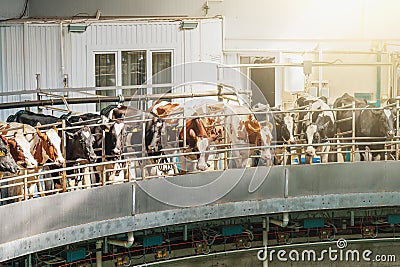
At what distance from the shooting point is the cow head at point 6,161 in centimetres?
848

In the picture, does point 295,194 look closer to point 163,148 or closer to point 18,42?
point 163,148

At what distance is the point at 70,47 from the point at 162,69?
167cm

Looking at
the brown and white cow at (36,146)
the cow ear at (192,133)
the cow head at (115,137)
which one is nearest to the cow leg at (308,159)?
the cow ear at (192,133)

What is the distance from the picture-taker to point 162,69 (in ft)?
47.6

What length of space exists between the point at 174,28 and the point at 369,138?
4.52 m

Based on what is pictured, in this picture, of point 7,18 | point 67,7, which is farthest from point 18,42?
point 67,7

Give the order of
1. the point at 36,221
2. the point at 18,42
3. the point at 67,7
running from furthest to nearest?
the point at 67,7
the point at 18,42
the point at 36,221

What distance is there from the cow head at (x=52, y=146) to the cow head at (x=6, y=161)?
81cm

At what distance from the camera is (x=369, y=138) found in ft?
38.2

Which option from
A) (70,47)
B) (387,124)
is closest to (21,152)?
(70,47)

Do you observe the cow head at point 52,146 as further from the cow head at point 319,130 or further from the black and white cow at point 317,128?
the cow head at point 319,130

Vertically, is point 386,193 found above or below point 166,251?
above

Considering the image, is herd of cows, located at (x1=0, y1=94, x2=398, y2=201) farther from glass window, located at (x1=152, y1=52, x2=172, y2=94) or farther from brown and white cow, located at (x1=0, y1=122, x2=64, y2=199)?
glass window, located at (x1=152, y1=52, x2=172, y2=94)

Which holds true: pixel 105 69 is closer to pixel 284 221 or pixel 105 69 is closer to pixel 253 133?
pixel 253 133
